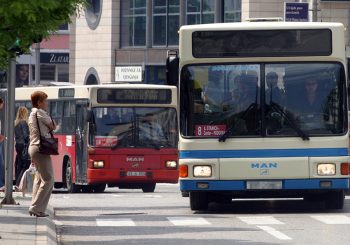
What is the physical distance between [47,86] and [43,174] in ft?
54.7

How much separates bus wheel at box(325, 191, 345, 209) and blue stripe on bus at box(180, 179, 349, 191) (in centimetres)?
69

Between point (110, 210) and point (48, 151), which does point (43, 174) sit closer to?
point (48, 151)

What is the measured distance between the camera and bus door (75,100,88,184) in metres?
32.5

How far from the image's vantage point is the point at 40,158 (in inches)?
769

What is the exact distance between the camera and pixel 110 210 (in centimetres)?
2388

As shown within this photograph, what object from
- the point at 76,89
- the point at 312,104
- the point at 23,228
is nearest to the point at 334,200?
the point at 312,104

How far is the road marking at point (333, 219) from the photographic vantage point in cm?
1944

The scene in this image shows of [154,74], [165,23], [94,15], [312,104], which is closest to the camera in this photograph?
[312,104]

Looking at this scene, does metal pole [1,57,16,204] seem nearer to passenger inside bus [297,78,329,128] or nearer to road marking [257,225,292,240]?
passenger inside bus [297,78,329,128]

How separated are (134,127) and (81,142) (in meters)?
1.32

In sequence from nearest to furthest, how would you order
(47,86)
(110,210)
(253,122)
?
(253,122) < (110,210) < (47,86)

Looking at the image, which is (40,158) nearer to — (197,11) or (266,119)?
(266,119)

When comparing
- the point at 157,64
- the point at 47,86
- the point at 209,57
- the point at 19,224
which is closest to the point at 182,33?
the point at 209,57

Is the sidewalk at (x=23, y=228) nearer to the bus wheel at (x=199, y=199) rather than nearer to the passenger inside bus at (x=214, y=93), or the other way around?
the bus wheel at (x=199, y=199)
